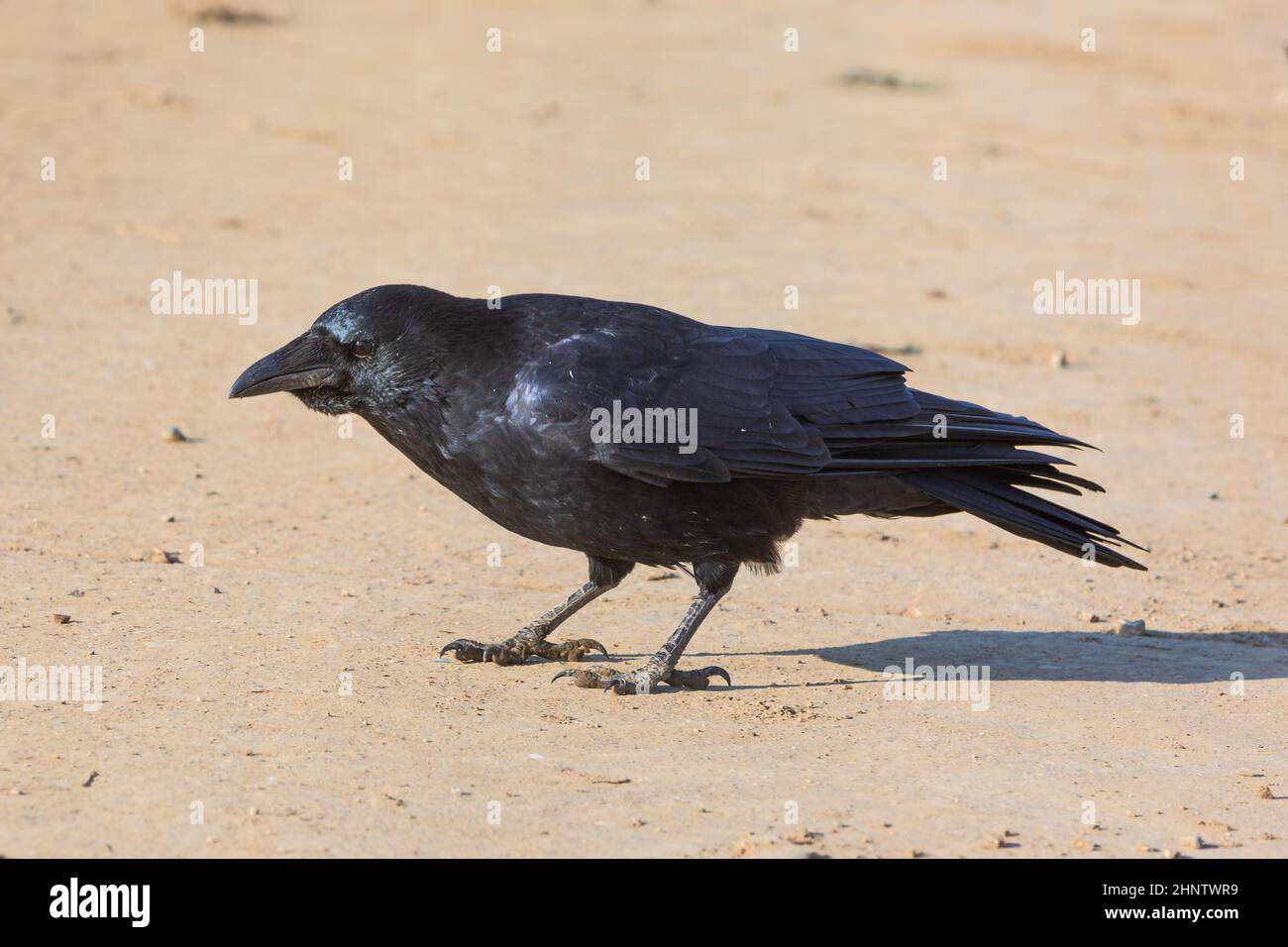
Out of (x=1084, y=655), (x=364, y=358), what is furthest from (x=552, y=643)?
(x=1084, y=655)

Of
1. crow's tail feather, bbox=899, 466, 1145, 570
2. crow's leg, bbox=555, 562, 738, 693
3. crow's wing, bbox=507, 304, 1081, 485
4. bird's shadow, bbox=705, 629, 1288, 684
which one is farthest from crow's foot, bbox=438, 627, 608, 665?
crow's tail feather, bbox=899, 466, 1145, 570

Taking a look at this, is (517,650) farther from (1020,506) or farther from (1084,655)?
(1084,655)

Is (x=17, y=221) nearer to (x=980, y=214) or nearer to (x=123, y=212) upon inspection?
(x=123, y=212)

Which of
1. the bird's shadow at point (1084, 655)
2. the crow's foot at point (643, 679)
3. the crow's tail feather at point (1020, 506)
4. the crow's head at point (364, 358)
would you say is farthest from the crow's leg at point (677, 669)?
the crow's head at point (364, 358)

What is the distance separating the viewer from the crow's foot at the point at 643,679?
578cm

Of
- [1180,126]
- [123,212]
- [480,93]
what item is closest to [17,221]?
[123,212]

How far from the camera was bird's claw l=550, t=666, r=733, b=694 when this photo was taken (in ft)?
19.0

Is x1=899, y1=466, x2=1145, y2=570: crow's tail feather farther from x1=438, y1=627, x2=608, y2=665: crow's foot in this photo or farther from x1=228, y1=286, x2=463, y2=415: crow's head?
x1=228, y1=286, x2=463, y2=415: crow's head

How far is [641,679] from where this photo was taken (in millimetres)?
5793

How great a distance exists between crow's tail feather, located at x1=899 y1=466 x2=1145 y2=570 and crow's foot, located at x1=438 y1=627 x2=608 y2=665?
1352 mm

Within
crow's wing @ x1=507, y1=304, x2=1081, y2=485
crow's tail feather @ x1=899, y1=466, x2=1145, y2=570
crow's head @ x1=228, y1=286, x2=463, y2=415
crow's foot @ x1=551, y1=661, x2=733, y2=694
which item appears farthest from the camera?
crow's tail feather @ x1=899, y1=466, x2=1145, y2=570

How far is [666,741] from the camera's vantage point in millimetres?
5293

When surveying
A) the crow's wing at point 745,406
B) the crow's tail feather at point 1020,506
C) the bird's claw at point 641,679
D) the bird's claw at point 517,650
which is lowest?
the bird's claw at point 641,679

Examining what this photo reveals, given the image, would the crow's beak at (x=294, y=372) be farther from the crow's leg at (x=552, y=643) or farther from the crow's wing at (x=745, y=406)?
the crow's leg at (x=552, y=643)
